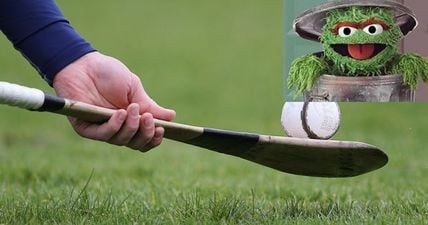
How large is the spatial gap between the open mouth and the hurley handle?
2.67 ft

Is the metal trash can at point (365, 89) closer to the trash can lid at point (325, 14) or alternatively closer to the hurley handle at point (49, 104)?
the trash can lid at point (325, 14)

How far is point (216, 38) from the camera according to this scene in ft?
52.0

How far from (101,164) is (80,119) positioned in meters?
3.34

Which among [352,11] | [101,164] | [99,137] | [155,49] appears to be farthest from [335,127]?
[155,49]

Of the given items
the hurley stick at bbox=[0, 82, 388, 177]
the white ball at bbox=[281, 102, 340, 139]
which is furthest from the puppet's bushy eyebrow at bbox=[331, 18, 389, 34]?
the hurley stick at bbox=[0, 82, 388, 177]

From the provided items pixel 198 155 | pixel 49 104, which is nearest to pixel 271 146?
pixel 49 104

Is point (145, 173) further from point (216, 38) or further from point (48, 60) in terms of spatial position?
point (216, 38)

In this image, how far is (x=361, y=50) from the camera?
142 inches

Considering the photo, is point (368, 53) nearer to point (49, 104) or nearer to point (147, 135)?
Result: point (147, 135)

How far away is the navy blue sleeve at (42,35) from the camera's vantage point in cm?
323

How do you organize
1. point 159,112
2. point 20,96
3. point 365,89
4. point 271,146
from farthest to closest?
point 365,89
point 271,146
point 159,112
point 20,96

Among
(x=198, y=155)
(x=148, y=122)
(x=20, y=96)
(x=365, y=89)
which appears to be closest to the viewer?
(x=20, y=96)

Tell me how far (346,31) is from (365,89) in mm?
228

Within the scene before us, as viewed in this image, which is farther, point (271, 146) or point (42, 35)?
point (271, 146)
